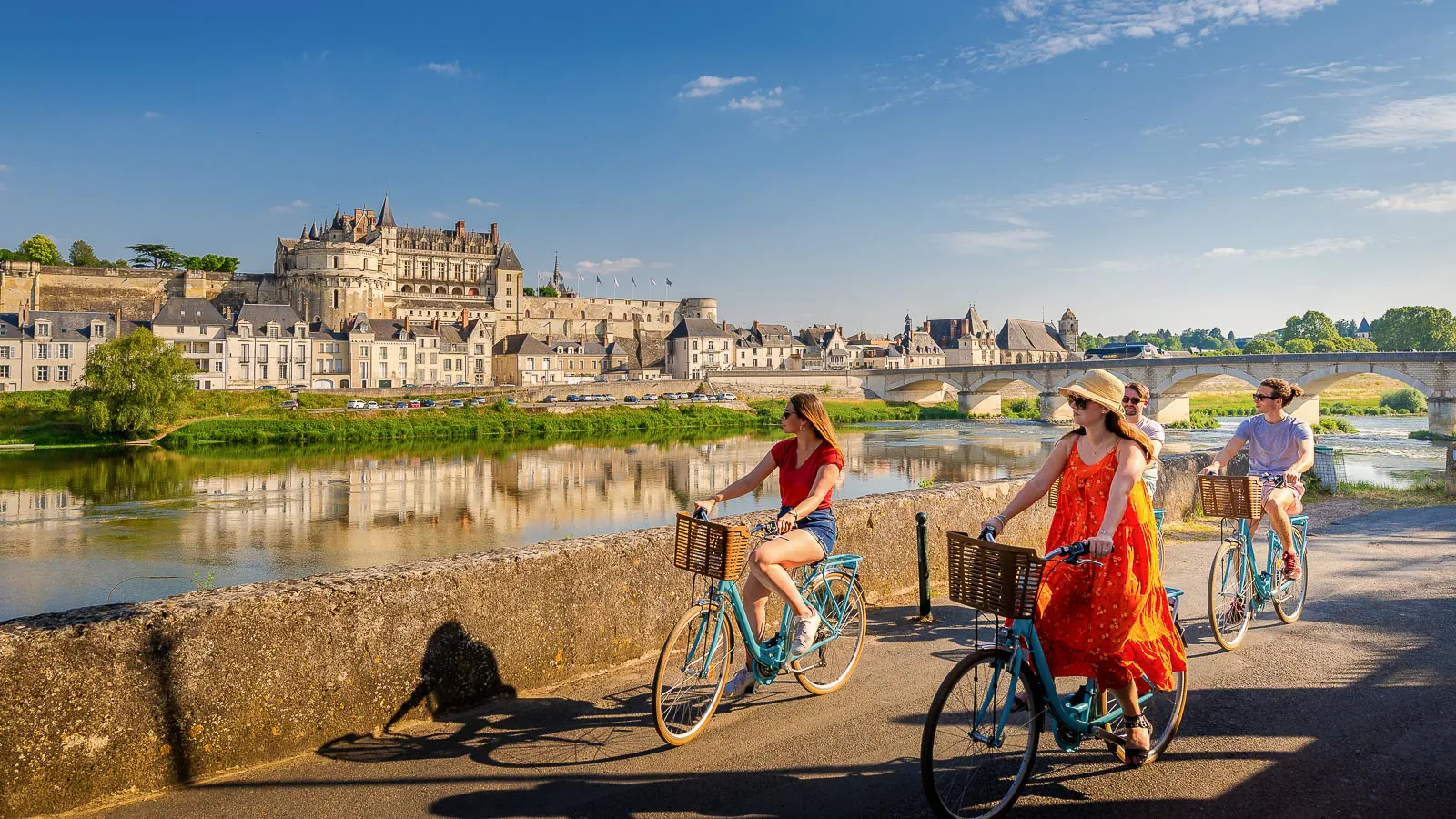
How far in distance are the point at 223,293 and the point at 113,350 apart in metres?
50.9

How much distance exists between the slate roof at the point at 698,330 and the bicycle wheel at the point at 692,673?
85350mm

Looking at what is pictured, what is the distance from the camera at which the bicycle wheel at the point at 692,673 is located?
3959 millimetres

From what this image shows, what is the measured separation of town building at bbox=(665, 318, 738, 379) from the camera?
89125 mm

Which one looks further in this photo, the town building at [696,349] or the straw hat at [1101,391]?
the town building at [696,349]

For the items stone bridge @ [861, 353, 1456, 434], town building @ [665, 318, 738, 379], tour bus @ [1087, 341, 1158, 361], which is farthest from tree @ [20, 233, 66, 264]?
tour bus @ [1087, 341, 1158, 361]

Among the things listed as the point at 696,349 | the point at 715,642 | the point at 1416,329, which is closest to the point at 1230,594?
the point at 715,642

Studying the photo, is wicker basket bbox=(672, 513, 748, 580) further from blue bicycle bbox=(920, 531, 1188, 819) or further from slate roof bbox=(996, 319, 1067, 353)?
slate roof bbox=(996, 319, 1067, 353)

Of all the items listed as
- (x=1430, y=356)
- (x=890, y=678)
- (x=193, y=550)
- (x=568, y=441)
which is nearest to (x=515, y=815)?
(x=890, y=678)

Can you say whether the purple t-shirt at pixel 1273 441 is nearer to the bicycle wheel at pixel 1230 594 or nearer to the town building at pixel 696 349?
the bicycle wheel at pixel 1230 594

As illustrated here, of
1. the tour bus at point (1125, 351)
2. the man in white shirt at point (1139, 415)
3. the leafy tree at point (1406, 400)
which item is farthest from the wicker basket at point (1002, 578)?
the tour bus at point (1125, 351)

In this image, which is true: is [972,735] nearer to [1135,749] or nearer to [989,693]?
[989,693]

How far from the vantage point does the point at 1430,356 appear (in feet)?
143

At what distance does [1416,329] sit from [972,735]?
116 meters

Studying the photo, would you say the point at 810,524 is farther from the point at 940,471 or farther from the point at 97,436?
the point at 97,436
